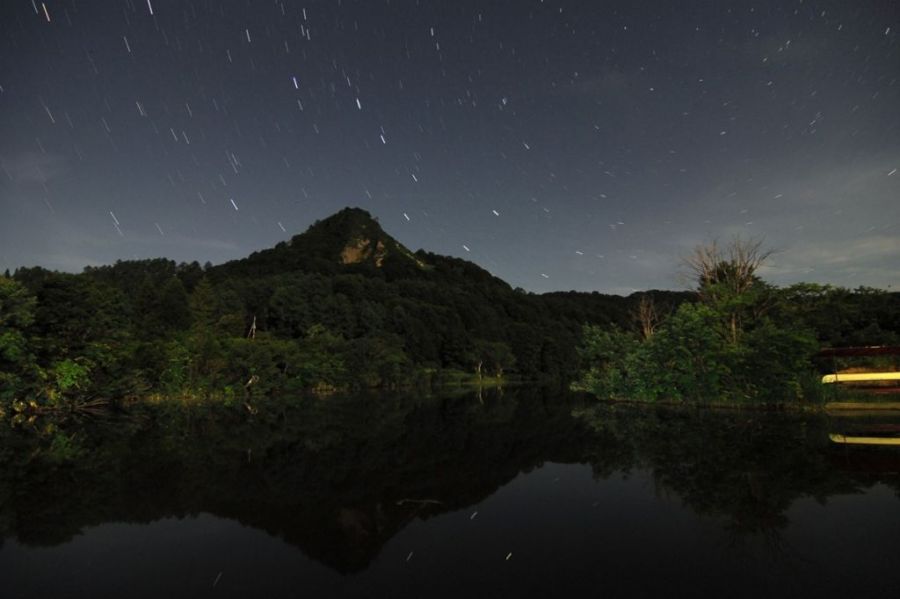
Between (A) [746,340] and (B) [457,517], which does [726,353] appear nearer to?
(A) [746,340]

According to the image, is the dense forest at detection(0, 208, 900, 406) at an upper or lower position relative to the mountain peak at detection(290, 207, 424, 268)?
lower

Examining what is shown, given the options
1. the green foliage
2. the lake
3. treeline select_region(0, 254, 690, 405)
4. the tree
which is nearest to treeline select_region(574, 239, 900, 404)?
the green foliage

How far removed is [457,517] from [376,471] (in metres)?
4.44

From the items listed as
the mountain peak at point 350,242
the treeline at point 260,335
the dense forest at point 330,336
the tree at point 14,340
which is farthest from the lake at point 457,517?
the mountain peak at point 350,242

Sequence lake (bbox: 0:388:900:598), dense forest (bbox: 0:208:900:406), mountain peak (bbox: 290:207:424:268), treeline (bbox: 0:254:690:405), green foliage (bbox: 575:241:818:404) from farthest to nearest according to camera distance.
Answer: mountain peak (bbox: 290:207:424:268) < treeline (bbox: 0:254:690:405) < dense forest (bbox: 0:208:900:406) < green foliage (bbox: 575:241:818:404) < lake (bbox: 0:388:900:598)

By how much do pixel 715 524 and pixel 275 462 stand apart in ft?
38.4

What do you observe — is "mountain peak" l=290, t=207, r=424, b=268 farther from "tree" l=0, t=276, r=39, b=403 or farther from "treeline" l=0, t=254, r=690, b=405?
"tree" l=0, t=276, r=39, b=403

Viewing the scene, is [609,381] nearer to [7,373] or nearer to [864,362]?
[864,362]

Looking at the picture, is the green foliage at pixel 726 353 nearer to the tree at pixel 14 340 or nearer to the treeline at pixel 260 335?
the treeline at pixel 260 335

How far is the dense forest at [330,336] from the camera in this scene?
2900cm

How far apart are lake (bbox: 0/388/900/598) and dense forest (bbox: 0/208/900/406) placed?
36.7 feet

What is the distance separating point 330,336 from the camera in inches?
Answer: 2415

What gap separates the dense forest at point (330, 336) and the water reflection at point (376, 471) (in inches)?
272

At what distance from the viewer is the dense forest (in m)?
29.0
